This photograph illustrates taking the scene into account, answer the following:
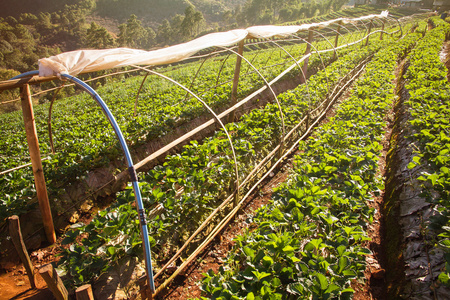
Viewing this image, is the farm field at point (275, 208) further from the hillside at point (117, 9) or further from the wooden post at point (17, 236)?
the hillside at point (117, 9)

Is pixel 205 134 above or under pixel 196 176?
under

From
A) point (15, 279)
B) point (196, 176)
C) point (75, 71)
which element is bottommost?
point (15, 279)

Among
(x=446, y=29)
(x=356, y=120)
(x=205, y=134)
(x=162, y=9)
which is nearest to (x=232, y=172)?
(x=356, y=120)

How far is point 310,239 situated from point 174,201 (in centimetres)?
188

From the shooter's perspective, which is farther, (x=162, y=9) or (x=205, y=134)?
(x=162, y=9)

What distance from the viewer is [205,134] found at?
26.4ft

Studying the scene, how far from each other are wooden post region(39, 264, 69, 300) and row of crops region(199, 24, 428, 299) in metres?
1.34

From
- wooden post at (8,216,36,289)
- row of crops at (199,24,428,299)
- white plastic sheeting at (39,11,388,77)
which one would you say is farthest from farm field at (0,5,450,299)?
white plastic sheeting at (39,11,388,77)

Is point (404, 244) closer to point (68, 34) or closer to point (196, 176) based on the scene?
point (196, 176)

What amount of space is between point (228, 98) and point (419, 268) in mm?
7148

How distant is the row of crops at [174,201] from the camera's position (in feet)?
9.14

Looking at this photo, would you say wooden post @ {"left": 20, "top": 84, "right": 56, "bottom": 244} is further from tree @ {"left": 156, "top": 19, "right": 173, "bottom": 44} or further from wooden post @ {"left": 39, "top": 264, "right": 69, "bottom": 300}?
tree @ {"left": 156, "top": 19, "right": 173, "bottom": 44}

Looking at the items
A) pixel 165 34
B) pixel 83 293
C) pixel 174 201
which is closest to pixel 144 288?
pixel 83 293

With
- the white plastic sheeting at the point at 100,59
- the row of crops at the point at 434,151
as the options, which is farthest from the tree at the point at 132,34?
the row of crops at the point at 434,151
